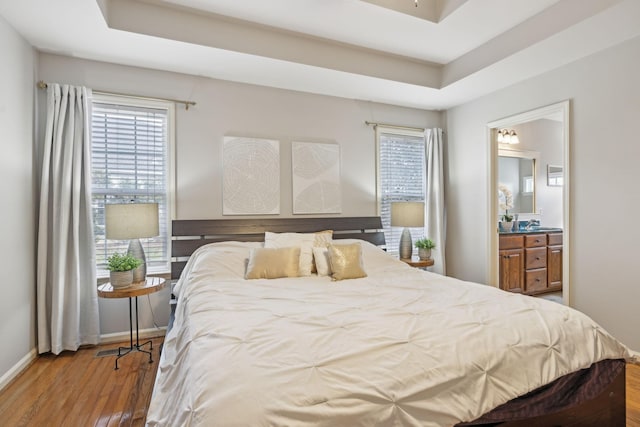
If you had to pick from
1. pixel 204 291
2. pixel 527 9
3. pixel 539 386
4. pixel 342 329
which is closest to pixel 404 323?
pixel 342 329

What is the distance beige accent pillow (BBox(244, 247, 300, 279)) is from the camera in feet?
8.29

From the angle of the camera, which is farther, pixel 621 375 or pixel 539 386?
pixel 621 375

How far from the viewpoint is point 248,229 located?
10.9 ft

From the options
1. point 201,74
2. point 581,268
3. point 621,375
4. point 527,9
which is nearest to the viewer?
point 621,375

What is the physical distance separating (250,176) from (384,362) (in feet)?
8.58

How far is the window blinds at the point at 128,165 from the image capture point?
2.96 metres

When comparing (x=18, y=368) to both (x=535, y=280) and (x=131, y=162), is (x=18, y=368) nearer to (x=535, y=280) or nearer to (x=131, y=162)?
(x=131, y=162)

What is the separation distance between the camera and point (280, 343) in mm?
1236

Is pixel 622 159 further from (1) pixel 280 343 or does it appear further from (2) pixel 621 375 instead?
(1) pixel 280 343

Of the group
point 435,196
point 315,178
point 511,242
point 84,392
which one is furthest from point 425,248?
point 84,392

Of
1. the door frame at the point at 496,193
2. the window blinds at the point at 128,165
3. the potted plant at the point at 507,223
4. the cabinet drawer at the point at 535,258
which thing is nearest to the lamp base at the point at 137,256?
the window blinds at the point at 128,165

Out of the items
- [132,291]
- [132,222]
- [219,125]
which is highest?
[219,125]

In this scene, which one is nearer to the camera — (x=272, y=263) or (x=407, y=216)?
(x=272, y=263)

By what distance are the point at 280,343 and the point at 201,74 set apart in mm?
2883
